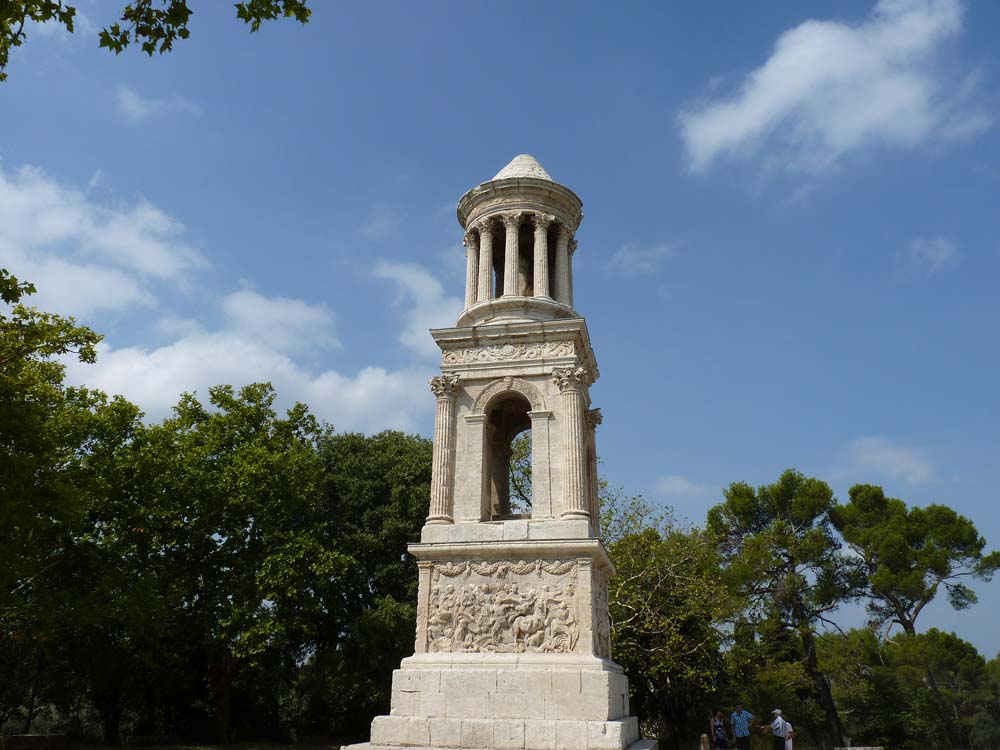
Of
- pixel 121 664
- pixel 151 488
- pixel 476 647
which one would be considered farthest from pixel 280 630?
pixel 476 647

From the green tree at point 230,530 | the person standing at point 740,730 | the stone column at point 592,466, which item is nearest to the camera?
the stone column at point 592,466

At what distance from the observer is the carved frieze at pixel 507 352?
1373 cm

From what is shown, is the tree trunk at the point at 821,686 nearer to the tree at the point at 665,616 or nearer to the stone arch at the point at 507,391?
the tree at the point at 665,616

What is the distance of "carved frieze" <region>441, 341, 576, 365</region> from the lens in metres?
13.7

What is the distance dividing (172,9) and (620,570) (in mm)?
21651

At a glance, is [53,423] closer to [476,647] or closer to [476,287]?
[476,287]

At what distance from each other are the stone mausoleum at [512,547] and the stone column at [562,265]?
4 centimetres

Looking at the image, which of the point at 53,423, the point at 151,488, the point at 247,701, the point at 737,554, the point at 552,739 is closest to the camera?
the point at 552,739

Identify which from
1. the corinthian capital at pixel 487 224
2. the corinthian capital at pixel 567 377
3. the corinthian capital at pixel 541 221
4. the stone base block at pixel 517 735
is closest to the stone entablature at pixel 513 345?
the corinthian capital at pixel 567 377

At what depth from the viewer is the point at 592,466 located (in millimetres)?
15109

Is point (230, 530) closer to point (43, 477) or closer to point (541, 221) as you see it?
point (43, 477)

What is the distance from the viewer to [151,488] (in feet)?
72.5

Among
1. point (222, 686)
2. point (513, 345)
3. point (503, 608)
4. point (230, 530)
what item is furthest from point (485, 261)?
Result: point (222, 686)

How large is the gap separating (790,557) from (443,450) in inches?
1008
